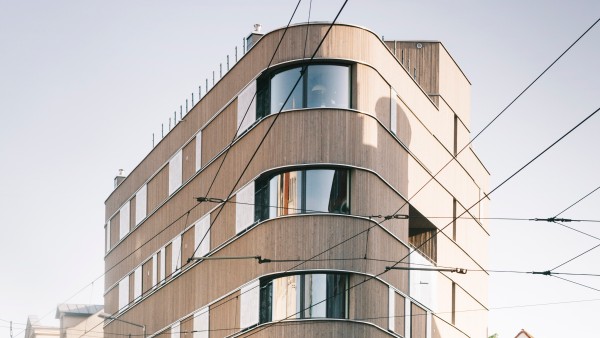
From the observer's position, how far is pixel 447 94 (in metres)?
57.3

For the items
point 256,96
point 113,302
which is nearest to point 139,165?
point 113,302

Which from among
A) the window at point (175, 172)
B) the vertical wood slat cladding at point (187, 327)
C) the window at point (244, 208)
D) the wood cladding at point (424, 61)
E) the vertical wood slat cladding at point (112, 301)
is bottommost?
the vertical wood slat cladding at point (187, 327)

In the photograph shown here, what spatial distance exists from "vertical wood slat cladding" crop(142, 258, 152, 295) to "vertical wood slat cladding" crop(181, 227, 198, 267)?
439 centimetres

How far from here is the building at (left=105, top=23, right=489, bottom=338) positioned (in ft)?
150

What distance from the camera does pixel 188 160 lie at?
56375mm

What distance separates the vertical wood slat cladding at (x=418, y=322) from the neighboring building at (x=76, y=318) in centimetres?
4629

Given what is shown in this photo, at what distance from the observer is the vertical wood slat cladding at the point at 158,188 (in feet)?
194

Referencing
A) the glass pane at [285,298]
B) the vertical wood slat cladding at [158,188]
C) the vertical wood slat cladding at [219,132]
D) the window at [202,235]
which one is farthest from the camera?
the vertical wood slat cladding at [158,188]

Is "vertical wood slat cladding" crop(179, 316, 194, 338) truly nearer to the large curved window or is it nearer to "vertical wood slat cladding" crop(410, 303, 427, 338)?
the large curved window

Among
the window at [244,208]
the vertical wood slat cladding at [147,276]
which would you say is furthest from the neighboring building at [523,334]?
the window at [244,208]

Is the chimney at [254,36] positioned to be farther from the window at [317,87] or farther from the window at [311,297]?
the window at [311,297]

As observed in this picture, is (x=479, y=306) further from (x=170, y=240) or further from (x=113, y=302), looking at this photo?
(x=113, y=302)

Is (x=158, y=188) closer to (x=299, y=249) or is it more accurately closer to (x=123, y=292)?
(x=123, y=292)

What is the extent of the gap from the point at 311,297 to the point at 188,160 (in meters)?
13.1
